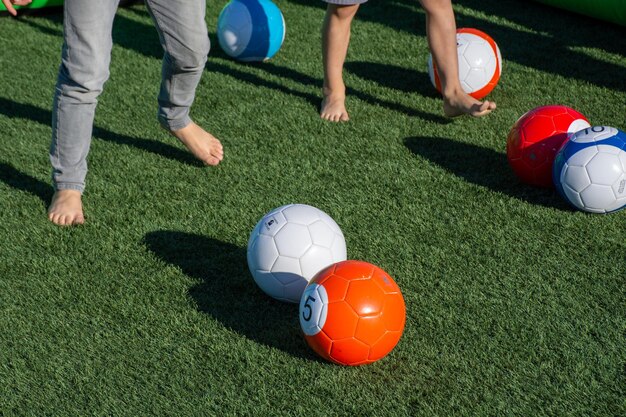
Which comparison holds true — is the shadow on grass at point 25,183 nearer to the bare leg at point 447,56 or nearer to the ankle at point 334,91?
the ankle at point 334,91

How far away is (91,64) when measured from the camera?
13.1 feet

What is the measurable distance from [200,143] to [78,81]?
0.99 metres

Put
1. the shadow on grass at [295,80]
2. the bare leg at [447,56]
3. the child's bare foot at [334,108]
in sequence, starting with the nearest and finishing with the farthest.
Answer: the bare leg at [447,56] → the child's bare foot at [334,108] → the shadow on grass at [295,80]

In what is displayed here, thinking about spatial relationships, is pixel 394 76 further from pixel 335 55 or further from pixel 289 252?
pixel 289 252

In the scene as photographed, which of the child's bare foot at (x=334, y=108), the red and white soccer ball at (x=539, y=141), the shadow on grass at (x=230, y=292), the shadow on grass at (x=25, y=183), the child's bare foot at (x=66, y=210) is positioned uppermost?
the red and white soccer ball at (x=539, y=141)

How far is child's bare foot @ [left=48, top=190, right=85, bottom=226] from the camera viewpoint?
4375 millimetres

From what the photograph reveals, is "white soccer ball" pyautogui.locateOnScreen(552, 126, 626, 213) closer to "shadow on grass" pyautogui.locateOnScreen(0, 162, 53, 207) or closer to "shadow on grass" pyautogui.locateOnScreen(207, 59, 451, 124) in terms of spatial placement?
"shadow on grass" pyautogui.locateOnScreen(207, 59, 451, 124)

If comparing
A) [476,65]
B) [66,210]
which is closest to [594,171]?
[476,65]

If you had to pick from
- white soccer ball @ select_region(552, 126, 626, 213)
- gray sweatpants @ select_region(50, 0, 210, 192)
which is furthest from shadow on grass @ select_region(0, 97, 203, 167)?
white soccer ball @ select_region(552, 126, 626, 213)

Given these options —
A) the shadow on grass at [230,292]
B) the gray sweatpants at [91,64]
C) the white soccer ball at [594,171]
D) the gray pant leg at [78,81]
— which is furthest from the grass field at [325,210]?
the gray sweatpants at [91,64]

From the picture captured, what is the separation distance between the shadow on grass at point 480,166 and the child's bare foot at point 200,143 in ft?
3.94

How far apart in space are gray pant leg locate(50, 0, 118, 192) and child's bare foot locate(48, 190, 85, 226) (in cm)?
4

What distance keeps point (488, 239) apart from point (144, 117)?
257 centimetres

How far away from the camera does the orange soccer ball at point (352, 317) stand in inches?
128
